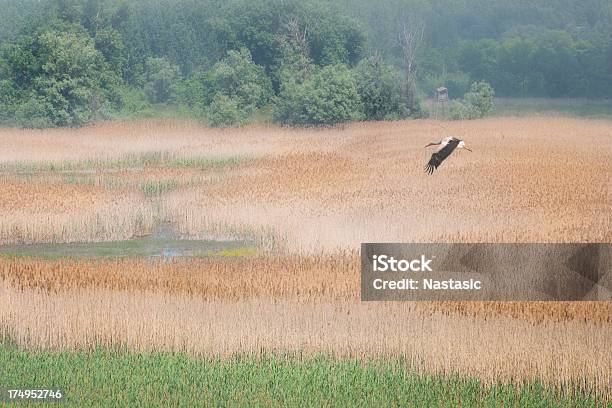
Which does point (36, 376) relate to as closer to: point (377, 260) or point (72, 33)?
point (377, 260)

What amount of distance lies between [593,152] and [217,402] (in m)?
16.8

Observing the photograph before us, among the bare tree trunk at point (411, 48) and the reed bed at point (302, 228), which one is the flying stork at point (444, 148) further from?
the bare tree trunk at point (411, 48)

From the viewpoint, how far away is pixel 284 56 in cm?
3872

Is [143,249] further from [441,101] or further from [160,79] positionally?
[160,79]

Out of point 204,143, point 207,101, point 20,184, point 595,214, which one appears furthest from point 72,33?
point 595,214

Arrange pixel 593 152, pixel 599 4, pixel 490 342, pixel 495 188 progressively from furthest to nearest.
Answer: pixel 599 4 < pixel 593 152 < pixel 495 188 < pixel 490 342

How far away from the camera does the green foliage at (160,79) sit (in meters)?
39.0

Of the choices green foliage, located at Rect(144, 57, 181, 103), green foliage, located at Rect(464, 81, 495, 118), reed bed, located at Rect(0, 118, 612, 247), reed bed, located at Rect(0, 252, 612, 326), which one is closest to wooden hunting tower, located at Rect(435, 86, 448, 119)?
green foliage, located at Rect(464, 81, 495, 118)

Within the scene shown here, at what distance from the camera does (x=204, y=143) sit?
28812 millimetres

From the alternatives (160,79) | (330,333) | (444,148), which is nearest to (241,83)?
(160,79)

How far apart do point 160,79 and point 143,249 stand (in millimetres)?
25316

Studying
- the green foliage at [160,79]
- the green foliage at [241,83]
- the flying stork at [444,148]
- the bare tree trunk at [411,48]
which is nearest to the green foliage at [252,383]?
the flying stork at [444,148]

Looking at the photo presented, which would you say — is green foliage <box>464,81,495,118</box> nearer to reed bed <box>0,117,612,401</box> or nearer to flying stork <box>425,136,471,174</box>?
reed bed <box>0,117,612,401</box>

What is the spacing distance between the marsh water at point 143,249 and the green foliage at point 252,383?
4884 mm
